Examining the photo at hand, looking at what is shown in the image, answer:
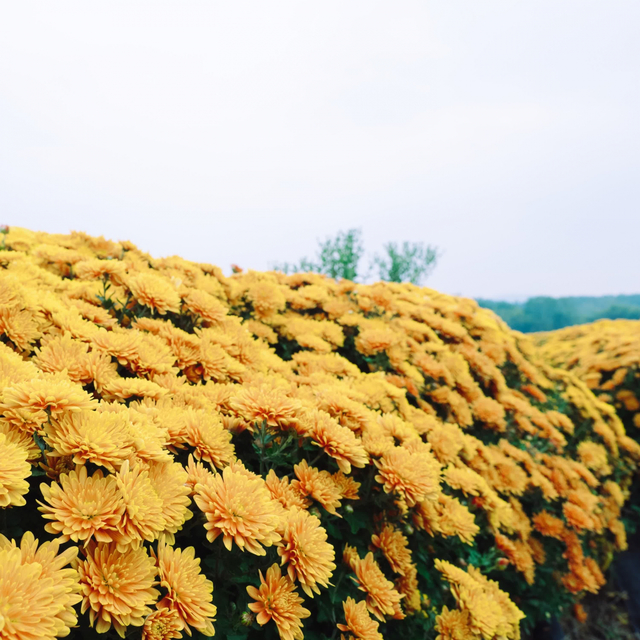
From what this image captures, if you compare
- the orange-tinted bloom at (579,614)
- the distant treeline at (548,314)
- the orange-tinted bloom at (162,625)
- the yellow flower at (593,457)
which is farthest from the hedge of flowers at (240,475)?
the distant treeline at (548,314)

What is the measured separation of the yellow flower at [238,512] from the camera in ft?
3.27

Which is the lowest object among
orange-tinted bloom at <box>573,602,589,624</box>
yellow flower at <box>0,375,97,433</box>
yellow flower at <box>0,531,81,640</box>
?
orange-tinted bloom at <box>573,602,589,624</box>

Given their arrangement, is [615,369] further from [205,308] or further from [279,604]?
[279,604]

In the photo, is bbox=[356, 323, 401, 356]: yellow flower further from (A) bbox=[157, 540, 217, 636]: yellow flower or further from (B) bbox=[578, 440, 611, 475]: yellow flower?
(B) bbox=[578, 440, 611, 475]: yellow flower

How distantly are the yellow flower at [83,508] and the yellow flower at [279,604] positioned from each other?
0.42m

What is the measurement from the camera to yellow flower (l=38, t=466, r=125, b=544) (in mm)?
854

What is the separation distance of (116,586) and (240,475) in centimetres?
35

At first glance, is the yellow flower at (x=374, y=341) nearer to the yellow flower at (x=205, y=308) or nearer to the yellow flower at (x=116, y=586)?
the yellow flower at (x=205, y=308)

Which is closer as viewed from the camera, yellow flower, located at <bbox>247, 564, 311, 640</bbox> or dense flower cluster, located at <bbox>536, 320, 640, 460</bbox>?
yellow flower, located at <bbox>247, 564, 311, 640</bbox>

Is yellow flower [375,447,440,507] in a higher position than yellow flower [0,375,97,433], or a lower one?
lower

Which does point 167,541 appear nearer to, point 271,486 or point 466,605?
point 271,486

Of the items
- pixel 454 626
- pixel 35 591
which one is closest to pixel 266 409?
pixel 35 591

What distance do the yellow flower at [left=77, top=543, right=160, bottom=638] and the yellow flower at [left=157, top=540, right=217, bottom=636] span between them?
36 millimetres

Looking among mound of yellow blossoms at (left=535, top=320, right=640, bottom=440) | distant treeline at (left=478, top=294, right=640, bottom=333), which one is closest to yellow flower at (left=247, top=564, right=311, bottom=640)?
mound of yellow blossoms at (left=535, top=320, right=640, bottom=440)
